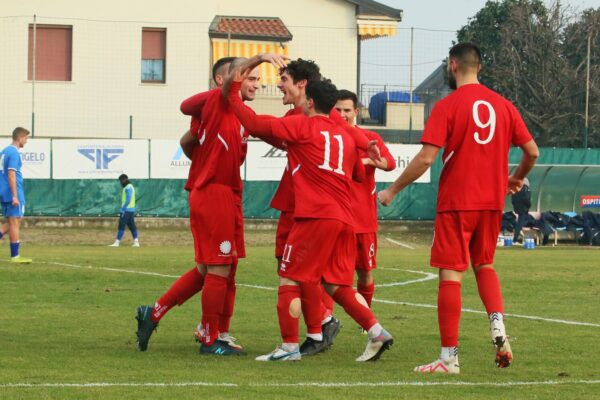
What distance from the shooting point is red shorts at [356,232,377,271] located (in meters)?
10.9

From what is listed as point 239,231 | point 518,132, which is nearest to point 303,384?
point 239,231

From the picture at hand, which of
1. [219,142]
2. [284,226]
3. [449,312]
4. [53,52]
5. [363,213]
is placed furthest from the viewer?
[53,52]

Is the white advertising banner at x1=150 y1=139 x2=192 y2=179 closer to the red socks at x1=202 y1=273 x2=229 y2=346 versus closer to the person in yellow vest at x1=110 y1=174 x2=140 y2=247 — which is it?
the person in yellow vest at x1=110 y1=174 x2=140 y2=247

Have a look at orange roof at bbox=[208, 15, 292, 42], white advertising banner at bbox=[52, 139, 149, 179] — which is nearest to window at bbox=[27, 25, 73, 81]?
orange roof at bbox=[208, 15, 292, 42]

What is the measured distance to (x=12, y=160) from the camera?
2044 centimetres

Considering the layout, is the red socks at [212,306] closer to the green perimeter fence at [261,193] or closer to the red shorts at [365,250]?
the red shorts at [365,250]

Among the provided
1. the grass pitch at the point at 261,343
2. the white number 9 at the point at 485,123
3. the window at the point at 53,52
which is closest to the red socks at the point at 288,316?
the grass pitch at the point at 261,343

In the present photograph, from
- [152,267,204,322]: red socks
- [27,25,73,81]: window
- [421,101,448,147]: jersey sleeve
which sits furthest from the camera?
[27,25,73,81]: window

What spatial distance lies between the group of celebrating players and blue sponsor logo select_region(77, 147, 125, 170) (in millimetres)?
24029

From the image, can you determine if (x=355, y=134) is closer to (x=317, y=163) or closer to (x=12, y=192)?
(x=317, y=163)

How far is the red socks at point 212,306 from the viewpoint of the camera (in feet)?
31.6

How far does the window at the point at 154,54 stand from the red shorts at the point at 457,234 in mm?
33233

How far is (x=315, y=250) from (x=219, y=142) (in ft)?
3.89

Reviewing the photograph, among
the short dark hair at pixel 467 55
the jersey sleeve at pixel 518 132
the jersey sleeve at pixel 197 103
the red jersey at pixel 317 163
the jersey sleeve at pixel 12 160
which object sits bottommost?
the jersey sleeve at pixel 12 160
